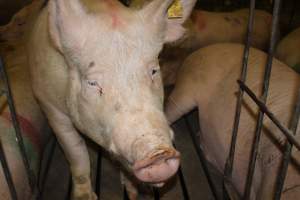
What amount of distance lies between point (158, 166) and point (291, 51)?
2060 mm

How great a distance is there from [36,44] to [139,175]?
1.00 metres

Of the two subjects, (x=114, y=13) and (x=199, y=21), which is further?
A: (x=199, y=21)

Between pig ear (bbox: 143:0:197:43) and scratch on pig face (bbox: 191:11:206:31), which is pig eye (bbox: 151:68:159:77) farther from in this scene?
scratch on pig face (bbox: 191:11:206:31)

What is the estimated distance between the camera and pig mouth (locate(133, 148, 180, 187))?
115 centimetres

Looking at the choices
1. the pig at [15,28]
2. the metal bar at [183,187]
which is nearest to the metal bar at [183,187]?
the metal bar at [183,187]

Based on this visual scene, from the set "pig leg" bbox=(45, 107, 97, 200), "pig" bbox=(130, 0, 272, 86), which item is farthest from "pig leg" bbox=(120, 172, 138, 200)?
"pig" bbox=(130, 0, 272, 86)

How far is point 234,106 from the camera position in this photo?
215cm

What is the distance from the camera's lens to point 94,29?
1.40 m

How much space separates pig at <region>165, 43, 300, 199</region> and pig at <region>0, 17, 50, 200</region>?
89 centimetres

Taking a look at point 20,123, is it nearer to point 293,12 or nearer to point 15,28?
point 15,28

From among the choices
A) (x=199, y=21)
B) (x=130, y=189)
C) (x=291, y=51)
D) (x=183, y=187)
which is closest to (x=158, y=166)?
(x=130, y=189)

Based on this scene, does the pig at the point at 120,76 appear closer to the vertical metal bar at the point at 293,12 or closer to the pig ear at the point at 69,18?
the pig ear at the point at 69,18

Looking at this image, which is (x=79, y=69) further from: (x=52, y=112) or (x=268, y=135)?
(x=268, y=135)

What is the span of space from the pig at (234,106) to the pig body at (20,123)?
0.89m
